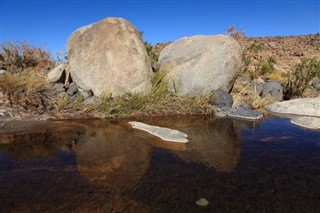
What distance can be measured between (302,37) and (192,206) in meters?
36.5

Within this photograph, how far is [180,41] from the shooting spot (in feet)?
33.2

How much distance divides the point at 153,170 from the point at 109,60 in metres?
4.88

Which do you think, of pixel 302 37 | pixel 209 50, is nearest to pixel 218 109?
pixel 209 50

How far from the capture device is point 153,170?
3820 mm

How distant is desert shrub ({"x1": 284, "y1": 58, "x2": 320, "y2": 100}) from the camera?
1004 centimetres

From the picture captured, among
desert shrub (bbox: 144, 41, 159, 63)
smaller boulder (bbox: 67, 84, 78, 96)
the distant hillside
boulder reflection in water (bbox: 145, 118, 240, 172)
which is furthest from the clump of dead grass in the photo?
the distant hillside

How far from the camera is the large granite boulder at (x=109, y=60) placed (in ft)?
26.3

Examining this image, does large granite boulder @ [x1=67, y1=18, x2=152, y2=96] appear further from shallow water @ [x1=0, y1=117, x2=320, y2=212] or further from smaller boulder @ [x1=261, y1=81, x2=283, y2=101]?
smaller boulder @ [x1=261, y1=81, x2=283, y2=101]

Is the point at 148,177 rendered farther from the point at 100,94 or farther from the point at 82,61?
the point at 82,61

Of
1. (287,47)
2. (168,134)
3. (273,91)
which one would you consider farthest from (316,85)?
(287,47)

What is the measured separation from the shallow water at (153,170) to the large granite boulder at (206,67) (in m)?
2.64

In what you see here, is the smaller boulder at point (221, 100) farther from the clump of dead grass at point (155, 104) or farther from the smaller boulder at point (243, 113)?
the smaller boulder at point (243, 113)

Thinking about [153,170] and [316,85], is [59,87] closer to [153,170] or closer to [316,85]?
[153,170]

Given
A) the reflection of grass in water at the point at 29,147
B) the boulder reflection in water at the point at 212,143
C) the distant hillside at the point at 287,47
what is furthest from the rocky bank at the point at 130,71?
the distant hillside at the point at 287,47
